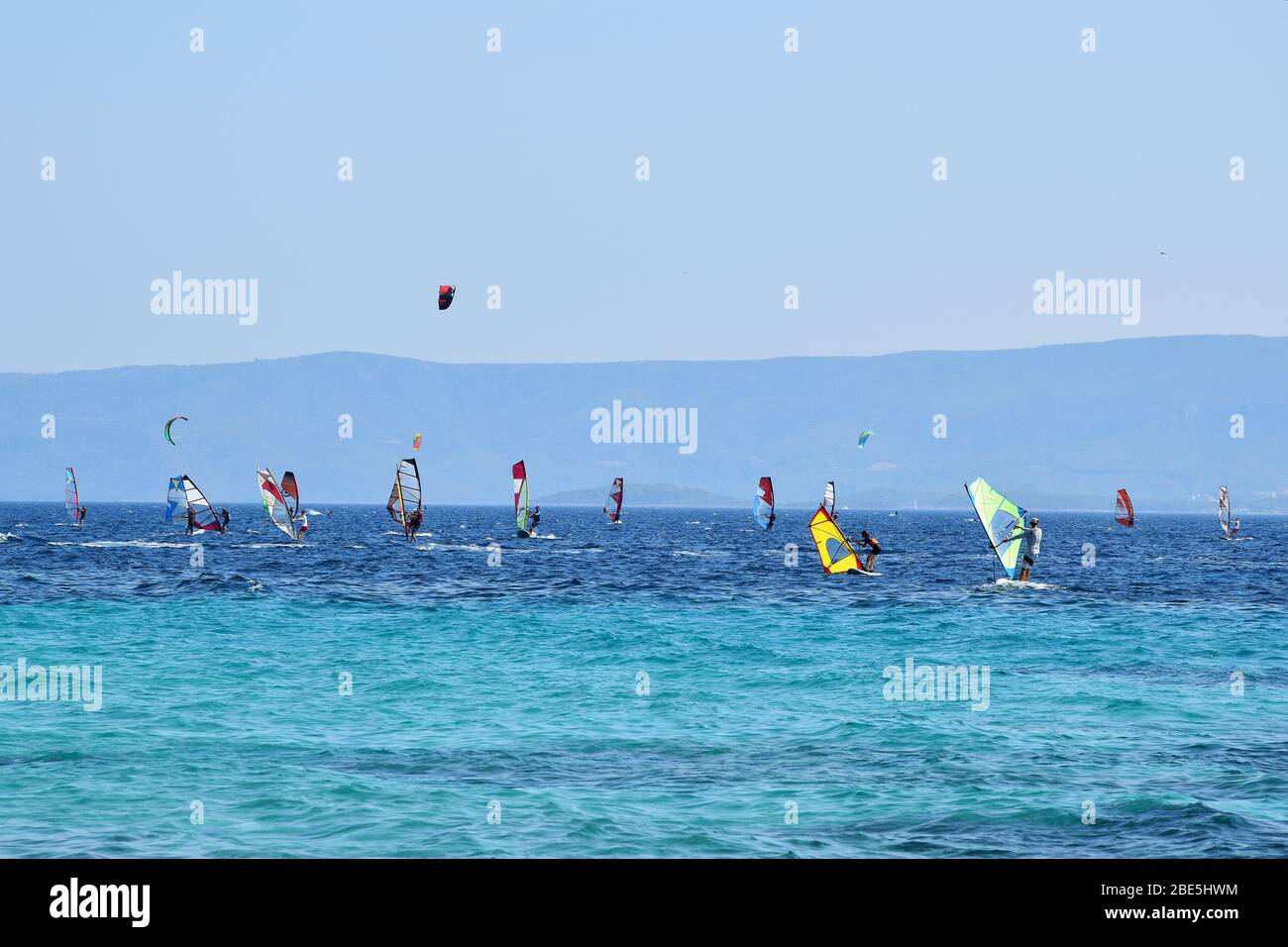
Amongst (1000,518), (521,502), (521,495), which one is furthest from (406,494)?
(1000,518)

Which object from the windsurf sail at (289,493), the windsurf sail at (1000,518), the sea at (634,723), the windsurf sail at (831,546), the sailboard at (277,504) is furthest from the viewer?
the sailboard at (277,504)

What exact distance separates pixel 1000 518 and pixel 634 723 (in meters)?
29.5

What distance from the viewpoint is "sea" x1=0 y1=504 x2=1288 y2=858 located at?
14477 millimetres

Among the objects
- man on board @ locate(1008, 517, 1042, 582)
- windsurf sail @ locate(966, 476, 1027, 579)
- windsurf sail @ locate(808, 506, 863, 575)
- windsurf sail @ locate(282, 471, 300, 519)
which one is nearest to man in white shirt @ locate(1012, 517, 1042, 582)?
man on board @ locate(1008, 517, 1042, 582)

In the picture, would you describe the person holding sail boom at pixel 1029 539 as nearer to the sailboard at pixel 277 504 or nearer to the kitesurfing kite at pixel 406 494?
the kitesurfing kite at pixel 406 494

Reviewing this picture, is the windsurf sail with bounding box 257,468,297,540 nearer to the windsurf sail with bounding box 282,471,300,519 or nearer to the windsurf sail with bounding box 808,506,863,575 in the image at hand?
the windsurf sail with bounding box 282,471,300,519

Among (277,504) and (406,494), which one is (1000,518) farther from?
(277,504)

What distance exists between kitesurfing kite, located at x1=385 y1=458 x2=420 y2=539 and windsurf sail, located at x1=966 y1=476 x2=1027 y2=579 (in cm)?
3242

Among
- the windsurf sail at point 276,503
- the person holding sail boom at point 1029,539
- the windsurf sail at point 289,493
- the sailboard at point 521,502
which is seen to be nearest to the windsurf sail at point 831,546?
the person holding sail boom at point 1029,539

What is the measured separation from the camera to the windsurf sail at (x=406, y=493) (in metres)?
74.2

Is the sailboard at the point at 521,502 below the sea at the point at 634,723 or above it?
above

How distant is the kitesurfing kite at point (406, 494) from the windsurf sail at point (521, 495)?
5840mm
